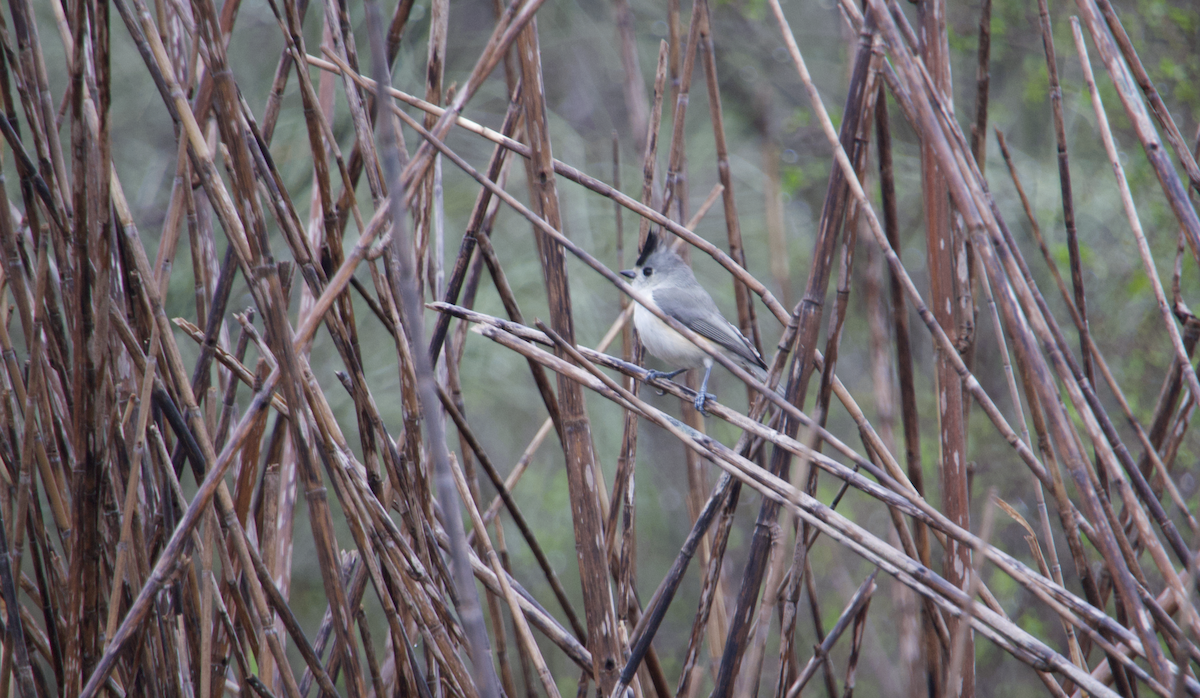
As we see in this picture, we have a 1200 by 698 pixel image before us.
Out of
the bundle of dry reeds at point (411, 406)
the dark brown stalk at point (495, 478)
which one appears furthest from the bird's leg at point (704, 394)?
the dark brown stalk at point (495, 478)

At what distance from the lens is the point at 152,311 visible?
42.1 inches

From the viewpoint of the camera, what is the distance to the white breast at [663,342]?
2383 mm

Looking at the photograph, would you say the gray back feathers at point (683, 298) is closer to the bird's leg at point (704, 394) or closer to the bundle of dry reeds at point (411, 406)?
the bird's leg at point (704, 394)

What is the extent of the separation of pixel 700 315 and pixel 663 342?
0.79 ft

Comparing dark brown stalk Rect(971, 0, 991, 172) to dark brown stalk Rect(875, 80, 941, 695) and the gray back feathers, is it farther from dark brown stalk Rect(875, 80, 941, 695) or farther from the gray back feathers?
the gray back feathers

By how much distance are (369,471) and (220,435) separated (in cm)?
25

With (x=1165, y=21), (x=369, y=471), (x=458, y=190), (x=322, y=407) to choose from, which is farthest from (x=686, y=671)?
(x=1165, y=21)

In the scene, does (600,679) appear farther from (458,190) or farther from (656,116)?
(458,190)

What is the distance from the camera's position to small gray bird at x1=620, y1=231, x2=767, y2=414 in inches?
94.1

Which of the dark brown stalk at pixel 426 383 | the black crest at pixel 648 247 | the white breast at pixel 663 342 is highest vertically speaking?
the dark brown stalk at pixel 426 383

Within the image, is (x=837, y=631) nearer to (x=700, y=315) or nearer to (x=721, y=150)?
(x=721, y=150)

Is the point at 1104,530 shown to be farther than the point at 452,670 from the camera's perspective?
No

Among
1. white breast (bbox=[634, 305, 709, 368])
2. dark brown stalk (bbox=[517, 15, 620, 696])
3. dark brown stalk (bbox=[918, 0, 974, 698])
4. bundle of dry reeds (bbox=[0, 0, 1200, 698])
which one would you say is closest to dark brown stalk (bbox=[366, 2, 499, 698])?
bundle of dry reeds (bbox=[0, 0, 1200, 698])

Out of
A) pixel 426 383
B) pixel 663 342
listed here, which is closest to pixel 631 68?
pixel 663 342
